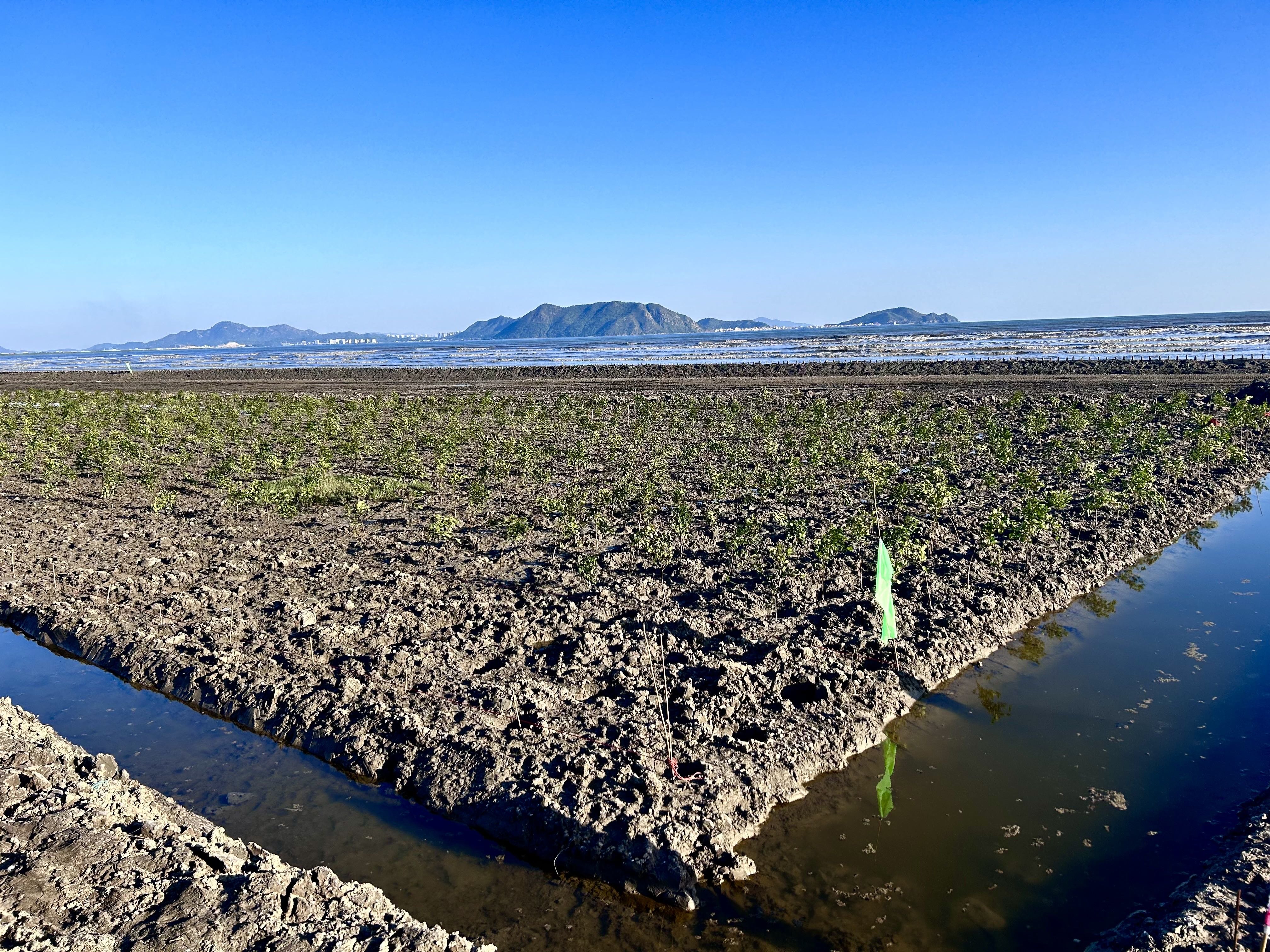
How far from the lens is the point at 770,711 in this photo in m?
7.51

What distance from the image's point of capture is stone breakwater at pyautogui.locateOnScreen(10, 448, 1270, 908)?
242 inches

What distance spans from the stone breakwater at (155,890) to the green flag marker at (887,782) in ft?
11.6

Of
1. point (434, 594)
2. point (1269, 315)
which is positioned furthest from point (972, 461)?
point (1269, 315)

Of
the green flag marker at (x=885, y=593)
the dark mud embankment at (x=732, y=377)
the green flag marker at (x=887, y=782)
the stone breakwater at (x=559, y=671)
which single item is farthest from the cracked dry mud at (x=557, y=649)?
the dark mud embankment at (x=732, y=377)

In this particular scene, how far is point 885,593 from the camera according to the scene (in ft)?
23.6

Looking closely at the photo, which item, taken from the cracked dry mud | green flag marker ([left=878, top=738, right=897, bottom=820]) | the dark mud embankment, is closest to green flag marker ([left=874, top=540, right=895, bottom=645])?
green flag marker ([left=878, top=738, right=897, bottom=820])

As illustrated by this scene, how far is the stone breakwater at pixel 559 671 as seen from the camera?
20.2 ft

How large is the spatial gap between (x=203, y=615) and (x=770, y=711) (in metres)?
7.54

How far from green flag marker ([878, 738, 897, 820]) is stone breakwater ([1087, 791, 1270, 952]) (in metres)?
1.73

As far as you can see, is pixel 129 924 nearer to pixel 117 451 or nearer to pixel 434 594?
pixel 434 594

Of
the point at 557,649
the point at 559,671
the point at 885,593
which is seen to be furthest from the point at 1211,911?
the point at 557,649

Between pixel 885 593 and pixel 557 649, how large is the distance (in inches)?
150

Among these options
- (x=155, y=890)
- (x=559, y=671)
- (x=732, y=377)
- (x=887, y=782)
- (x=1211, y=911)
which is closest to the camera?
(x=155, y=890)

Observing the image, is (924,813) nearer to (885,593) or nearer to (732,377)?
(885,593)
